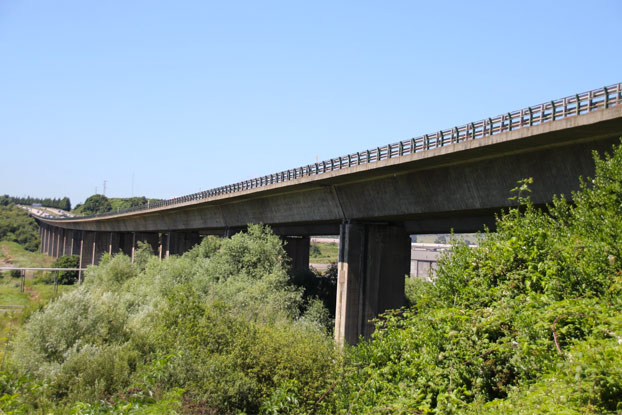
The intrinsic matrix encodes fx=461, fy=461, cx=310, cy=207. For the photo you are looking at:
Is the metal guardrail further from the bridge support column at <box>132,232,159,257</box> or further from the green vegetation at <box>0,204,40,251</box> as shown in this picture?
the green vegetation at <box>0,204,40,251</box>

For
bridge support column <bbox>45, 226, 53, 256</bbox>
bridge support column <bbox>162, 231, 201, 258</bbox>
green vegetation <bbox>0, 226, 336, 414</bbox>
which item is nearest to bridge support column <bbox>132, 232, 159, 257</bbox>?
bridge support column <bbox>162, 231, 201, 258</bbox>

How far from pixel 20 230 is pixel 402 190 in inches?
7705

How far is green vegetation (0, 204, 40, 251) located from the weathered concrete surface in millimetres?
166117

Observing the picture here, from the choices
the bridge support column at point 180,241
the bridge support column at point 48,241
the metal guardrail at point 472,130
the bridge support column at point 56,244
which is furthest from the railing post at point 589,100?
the bridge support column at point 48,241

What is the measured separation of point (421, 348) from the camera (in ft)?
39.9

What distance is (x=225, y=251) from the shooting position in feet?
122

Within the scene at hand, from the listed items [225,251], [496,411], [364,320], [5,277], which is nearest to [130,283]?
[225,251]

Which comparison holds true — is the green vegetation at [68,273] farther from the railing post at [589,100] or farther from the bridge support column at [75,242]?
the railing post at [589,100]

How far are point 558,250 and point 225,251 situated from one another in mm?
28506

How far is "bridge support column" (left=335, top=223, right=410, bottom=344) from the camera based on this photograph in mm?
31516

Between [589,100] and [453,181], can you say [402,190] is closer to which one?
[453,181]

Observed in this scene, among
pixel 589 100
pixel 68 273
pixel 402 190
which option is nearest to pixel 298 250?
pixel 402 190

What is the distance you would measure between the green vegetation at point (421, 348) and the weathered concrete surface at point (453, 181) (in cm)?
130

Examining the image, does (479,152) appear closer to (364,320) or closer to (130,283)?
(364,320)
